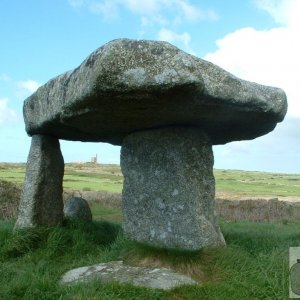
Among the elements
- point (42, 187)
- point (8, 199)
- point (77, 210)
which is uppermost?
point (42, 187)

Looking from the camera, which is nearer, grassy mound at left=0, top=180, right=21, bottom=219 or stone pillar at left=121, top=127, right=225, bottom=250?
stone pillar at left=121, top=127, right=225, bottom=250

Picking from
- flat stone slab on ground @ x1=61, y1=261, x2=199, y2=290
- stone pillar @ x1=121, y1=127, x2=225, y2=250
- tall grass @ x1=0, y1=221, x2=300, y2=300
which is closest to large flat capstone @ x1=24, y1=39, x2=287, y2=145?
stone pillar @ x1=121, y1=127, x2=225, y2=250

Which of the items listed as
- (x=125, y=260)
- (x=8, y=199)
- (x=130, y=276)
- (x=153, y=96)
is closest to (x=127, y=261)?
(x=125, y=260)

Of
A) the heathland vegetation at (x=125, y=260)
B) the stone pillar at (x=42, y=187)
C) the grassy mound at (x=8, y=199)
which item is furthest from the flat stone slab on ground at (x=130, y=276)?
the grassy mound at (x=8, y=199)

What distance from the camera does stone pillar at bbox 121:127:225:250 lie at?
7.56 m

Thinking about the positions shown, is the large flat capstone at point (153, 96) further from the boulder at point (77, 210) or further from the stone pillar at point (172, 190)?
the boulder at point (77, 210)

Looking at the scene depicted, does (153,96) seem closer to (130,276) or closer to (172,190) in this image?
(172,190)

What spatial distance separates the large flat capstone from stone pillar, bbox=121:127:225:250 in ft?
0.97

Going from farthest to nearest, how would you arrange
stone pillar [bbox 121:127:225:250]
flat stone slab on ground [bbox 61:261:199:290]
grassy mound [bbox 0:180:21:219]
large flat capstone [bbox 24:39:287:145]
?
grassy mound [bbox 0:180:21:219] → stone pillar [bbox 121:127:225:250] → flat stone slab on ground [bbox 61:261:199:290] → large flat capstone [bbox 24:39:287:145]

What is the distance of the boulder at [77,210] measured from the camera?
35.6 feet

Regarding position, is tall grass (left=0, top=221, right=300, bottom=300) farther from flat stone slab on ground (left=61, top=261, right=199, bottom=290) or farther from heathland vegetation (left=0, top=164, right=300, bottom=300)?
flat stone slab on ground (left=61, top=261, right=199, bottom=290)

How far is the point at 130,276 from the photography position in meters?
6.61

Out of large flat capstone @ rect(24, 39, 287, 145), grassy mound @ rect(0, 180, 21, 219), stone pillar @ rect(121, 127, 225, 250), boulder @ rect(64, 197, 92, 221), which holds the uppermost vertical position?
large flat capstone @ rect(24, 39, 287, 145)

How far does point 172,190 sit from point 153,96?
2.23 metres
